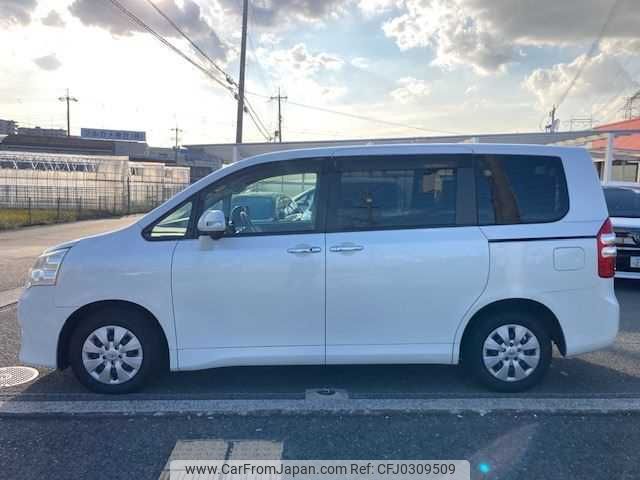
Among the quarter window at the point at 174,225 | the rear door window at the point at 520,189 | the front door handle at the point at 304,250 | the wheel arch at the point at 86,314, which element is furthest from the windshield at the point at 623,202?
the wheel arch at the point at 86,314

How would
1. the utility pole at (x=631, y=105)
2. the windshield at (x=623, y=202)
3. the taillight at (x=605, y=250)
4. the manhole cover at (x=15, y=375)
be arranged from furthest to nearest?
the utility pole at (x=631, y=105) → the windshield at (x=623, y=202) → the manhole cover at (x=15, y=375) → the taillight at (x=605, y=250)

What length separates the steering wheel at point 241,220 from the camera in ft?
13.1

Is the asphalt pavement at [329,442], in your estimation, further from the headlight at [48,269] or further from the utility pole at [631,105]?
the utility pole at [631,105]

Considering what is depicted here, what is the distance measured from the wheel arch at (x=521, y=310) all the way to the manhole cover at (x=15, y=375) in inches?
141

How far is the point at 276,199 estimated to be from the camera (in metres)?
4.14

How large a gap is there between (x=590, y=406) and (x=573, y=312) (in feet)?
2.28

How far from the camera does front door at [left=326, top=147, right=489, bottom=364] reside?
3875 millimetres

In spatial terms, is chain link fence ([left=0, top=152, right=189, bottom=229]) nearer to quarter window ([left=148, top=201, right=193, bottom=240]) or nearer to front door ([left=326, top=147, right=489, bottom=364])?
quarter window ([left=148, top=201, right=193, bottom=240])

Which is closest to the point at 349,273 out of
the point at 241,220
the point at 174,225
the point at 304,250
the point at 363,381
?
the point at 304,250

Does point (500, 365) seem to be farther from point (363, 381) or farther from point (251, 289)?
point (251, 289)

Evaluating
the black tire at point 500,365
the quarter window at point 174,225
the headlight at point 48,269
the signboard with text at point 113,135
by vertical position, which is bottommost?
the black tire at point 500,365

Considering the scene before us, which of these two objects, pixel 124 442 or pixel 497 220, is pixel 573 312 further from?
pixel 124 442

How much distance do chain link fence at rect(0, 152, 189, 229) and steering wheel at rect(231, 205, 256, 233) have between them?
1867 cm

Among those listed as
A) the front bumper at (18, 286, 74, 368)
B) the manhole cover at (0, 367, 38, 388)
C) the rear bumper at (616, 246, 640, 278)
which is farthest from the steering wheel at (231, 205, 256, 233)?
the rear bumper at (616, 246, 640, 278)
